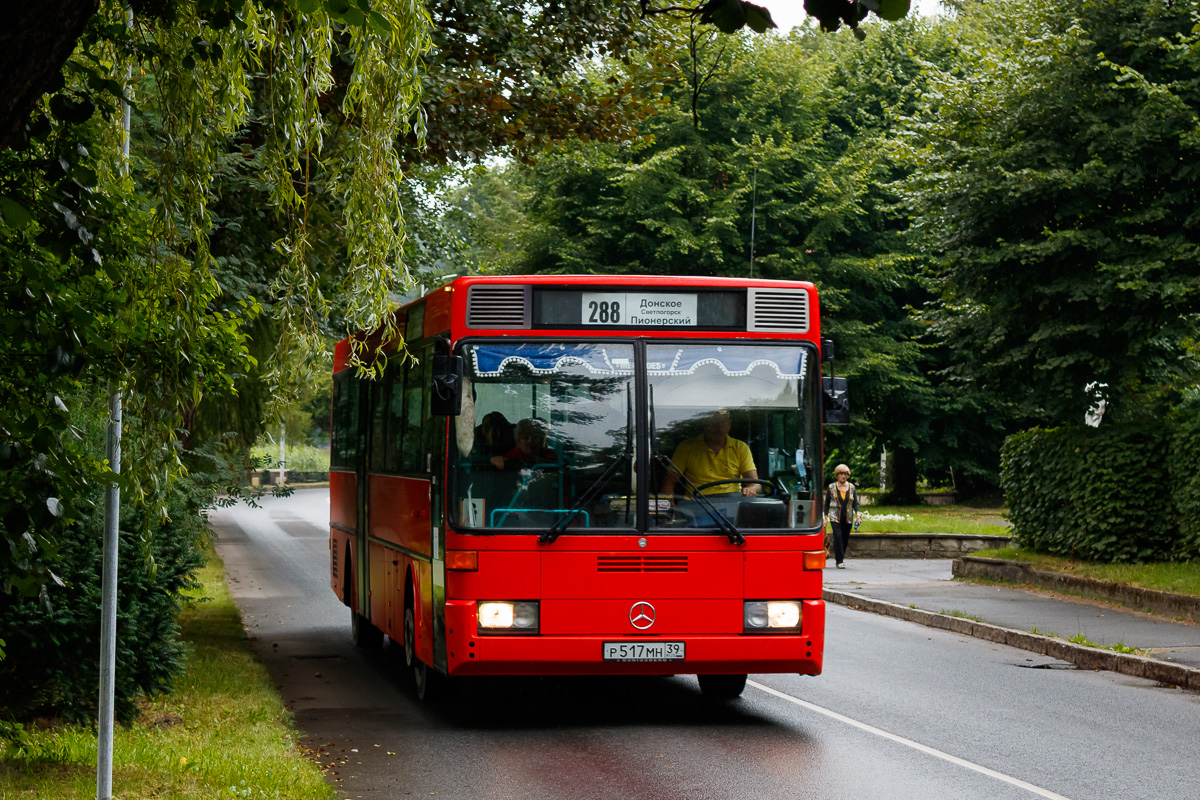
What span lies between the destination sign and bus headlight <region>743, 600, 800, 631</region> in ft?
6.63

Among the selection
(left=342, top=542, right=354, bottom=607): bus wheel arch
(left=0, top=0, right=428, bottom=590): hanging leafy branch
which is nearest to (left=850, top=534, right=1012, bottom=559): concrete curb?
(left=342, top=542, right=354, bottom=607): bus wheel arch

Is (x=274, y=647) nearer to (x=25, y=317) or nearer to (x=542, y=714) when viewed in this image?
(x=542, y=714)

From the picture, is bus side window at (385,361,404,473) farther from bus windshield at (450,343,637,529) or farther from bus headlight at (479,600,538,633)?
bus headlight at (479,600,538,633)

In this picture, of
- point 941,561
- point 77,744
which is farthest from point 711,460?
point 941,561

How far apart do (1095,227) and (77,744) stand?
55.0 ft

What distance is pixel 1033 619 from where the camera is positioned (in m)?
16.9

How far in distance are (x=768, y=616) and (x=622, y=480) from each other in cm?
136

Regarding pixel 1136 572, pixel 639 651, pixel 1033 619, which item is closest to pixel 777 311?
pixel 639 651

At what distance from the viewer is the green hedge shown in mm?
19031

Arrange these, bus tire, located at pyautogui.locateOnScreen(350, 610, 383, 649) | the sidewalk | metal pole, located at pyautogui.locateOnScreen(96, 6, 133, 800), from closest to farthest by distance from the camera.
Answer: metal pole, located at pyautogui.locateOnScreen(96, 6, 133, 800) → the sidewalk → bus tire, located at pyautogui.locateOnScreen(350, 610, 383, 649)

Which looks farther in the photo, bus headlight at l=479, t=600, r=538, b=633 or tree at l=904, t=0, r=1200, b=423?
tree at l=904, t=0, r=1200, b=423

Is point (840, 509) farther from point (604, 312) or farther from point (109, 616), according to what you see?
point (109, 616)

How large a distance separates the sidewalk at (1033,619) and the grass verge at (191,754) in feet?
26.1

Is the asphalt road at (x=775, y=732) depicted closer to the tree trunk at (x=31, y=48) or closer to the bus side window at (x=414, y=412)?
the bus side window at (x=414, y=412)
